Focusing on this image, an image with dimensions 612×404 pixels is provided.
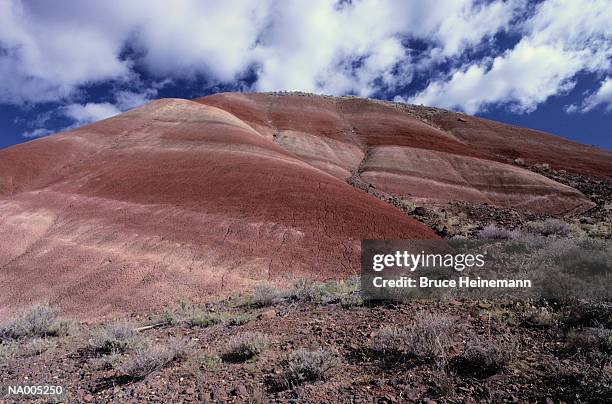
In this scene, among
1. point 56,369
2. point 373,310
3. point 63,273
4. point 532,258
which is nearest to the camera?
point 56,369

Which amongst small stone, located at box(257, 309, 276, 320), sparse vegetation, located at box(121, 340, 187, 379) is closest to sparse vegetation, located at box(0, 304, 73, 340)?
sparse vegetation, located at box(121, 340, 187, 379)

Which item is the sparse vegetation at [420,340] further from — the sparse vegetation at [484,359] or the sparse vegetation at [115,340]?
the sparse vegetation at [115,340]

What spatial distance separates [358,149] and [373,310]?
96.7 feet

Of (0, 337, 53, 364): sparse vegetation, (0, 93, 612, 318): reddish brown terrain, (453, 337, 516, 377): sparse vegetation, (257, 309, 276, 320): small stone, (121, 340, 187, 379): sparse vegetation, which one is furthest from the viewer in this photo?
(0, 93, 612, 318): reddish brown terrain

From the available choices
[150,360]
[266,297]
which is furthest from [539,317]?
[150,360]

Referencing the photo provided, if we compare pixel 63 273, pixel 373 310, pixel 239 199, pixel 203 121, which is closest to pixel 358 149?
pixel 203 121

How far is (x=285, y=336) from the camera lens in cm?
542

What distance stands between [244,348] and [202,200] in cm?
1098

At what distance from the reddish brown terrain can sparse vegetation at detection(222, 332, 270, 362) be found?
466 cm

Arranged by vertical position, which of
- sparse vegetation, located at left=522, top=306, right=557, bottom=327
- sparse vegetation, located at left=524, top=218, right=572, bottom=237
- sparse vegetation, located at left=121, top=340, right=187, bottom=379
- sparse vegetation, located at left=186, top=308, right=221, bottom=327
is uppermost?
sparse vegetation, located at left=524, top=218, right=572, bottom=237

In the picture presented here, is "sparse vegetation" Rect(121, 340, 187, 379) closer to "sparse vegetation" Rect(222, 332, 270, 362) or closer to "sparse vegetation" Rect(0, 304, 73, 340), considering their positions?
"sparse vegetation" Rect(222, 332, 270, 362)

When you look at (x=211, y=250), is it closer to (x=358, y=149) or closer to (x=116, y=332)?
(x=116, y=332)

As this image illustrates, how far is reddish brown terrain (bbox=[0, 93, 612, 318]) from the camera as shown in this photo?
10.7 metres

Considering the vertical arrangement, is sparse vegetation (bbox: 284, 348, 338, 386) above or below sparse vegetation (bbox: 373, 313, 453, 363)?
below
